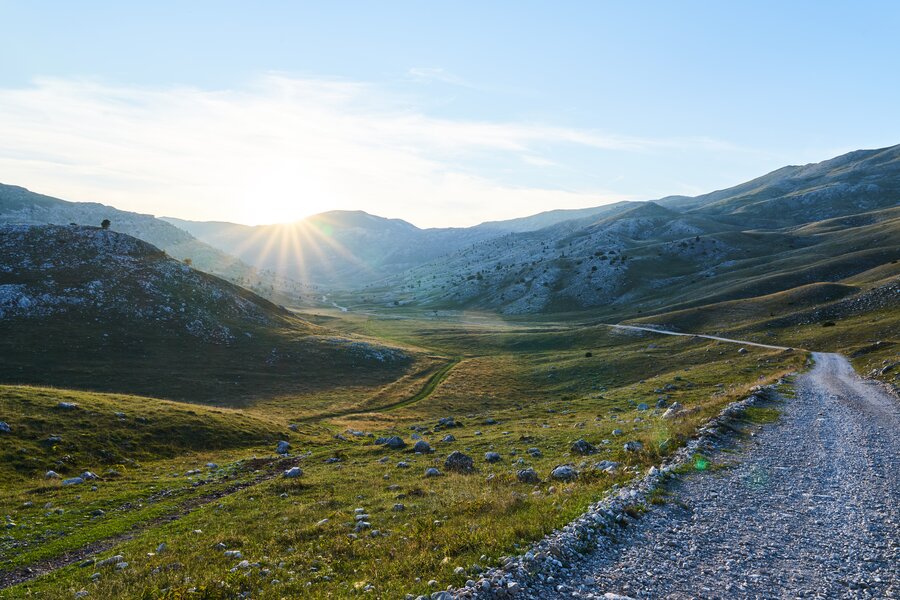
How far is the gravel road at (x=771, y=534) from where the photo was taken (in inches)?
496

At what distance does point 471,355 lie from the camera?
12706 cm

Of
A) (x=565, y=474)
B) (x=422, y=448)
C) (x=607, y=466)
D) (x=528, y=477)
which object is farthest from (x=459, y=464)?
(x=607, y=466)

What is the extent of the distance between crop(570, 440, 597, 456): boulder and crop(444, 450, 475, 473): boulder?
732cm

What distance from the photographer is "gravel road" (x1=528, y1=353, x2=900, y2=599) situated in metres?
12.6

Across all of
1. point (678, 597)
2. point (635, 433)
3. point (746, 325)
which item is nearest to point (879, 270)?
point (746, 325)

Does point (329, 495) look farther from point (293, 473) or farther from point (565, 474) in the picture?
point (565, 474)

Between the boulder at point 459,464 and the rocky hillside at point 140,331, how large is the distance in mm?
59844

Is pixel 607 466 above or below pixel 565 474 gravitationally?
above

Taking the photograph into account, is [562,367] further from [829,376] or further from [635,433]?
[635,433]

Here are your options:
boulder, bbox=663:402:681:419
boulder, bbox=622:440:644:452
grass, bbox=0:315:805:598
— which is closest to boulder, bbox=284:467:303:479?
grass, bbox=0:315:805:598

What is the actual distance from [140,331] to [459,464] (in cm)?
8943

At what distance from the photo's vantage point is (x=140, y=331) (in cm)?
9394

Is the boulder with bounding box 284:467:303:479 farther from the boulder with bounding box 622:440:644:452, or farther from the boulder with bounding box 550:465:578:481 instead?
the boulder with bounding box 622:440:644:452

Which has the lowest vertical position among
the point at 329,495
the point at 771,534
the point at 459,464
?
the point at 329,495
